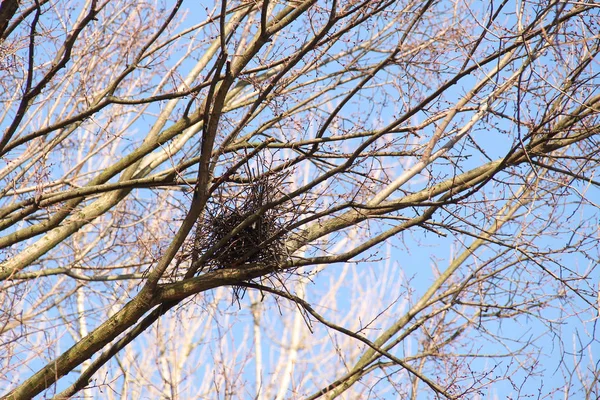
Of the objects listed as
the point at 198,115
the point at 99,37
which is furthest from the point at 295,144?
the point at 99,37

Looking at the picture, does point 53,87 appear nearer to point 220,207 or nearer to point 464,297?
point 220,207

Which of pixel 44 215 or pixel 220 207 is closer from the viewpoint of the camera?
pixel 220 207

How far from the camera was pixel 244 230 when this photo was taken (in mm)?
3689

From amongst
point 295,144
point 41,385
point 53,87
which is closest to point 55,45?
point 53,87

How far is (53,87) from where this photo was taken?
4969 mm

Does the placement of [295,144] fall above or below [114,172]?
below

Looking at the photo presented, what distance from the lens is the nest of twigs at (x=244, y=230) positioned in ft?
11.8

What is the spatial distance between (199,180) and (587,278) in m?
2.10

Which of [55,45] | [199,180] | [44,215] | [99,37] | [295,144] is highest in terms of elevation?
[99,37]

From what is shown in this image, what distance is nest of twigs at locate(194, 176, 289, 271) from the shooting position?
360 centimetres

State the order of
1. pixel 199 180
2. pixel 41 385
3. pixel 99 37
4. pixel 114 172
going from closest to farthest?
pixel 199 180
pixel 41 385
pixel 114 172
pixel 99 37

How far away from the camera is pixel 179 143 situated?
18.6ft

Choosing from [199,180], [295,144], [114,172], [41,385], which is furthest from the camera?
[114,172]

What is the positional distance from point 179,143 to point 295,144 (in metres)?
1.73
